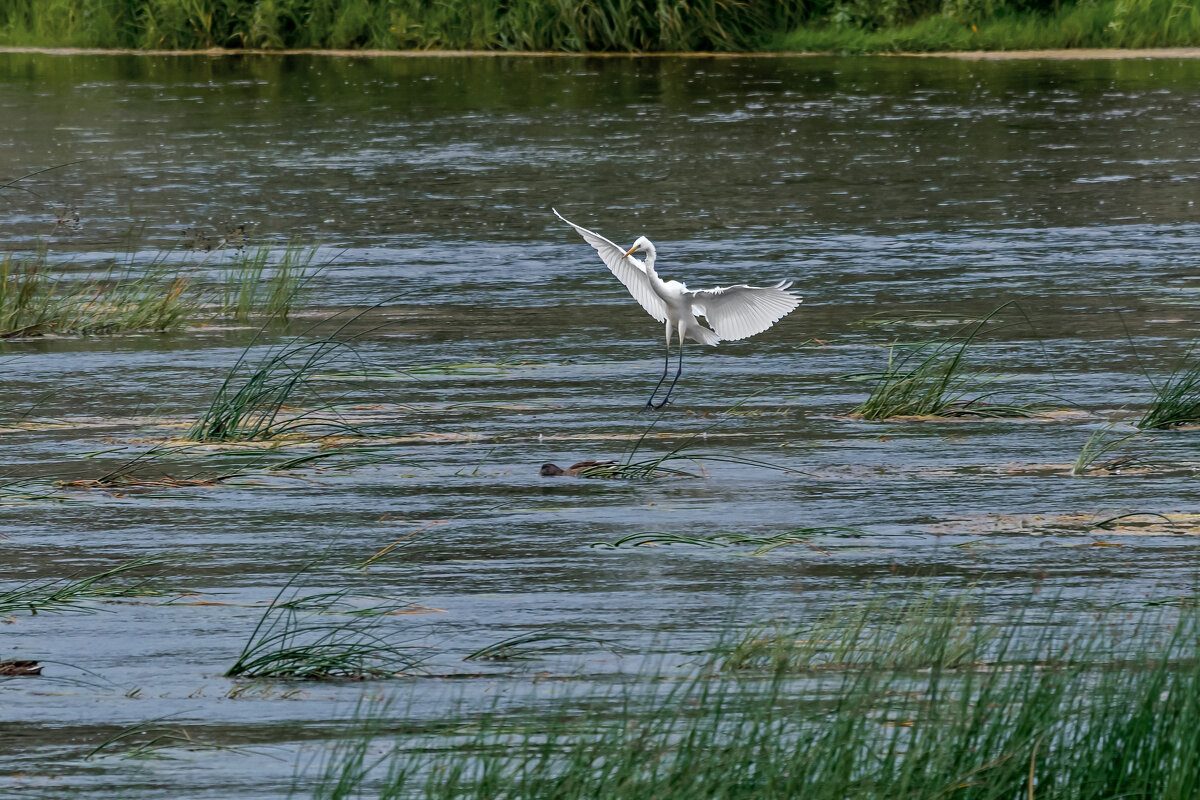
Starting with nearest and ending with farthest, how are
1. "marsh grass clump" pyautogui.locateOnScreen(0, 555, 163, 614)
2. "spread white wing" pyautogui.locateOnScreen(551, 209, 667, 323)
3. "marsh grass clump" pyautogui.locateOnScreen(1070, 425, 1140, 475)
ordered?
"marsh grass clump" pyautogui.locateOnScreen(0, 555, 163, 614), "marsh grass clump" pyautogui.locateOnScreen(1070, 425, 1140, 475), "spread white wing" pyautogui.locateOnScreen(551, 209, 667, 323)

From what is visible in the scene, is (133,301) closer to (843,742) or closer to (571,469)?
(571,469)

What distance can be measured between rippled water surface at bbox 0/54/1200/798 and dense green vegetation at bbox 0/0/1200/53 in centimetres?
960

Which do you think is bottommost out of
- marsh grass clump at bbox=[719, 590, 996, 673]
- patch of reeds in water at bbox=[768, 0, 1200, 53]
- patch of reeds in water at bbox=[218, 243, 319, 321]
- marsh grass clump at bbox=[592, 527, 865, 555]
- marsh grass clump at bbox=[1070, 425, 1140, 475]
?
patch of reeds in water at bbox=[768, 0, 1200, 53]

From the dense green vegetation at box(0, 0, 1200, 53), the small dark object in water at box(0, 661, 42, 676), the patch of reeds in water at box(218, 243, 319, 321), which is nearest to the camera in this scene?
the small dark object in water at box(0, 661, 42, 676)

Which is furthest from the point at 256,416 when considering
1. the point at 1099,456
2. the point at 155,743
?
the point at 155,743

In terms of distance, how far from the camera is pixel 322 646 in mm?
6059

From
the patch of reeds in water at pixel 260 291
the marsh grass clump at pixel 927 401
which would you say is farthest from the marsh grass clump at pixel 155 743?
the patch of reeds in water at pixel 260 291

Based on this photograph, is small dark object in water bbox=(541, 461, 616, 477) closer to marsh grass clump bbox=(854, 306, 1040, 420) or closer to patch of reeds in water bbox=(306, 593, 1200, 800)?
marsh grass clump bbox=(854, 306, 1040, 420)

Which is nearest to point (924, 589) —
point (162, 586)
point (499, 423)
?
point (162, 586)

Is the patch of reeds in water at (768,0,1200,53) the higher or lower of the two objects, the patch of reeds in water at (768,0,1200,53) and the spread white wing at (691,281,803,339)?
the lower

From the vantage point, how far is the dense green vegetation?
34.4 meters

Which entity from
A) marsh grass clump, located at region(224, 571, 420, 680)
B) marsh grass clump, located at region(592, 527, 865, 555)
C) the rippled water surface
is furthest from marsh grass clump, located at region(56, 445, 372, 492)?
marsh grass clump, located at region(224, 571, 420, 680)

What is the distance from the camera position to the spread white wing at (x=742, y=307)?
30.4 feet

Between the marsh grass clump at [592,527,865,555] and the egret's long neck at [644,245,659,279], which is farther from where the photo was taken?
the egret's long neck at [644,245,659,279]
